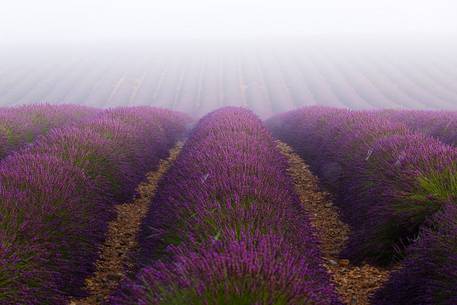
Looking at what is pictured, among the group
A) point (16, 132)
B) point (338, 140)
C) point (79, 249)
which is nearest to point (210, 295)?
point (79, 249)

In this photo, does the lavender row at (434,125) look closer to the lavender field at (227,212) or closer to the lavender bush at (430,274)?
the lavender field at (227,212)

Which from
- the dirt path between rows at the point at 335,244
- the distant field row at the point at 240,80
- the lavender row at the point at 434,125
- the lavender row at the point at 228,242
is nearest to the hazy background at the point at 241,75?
the distant field row at the point at 240,80

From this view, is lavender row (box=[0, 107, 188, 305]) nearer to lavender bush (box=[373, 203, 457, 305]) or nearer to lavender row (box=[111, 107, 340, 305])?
lavender row (box=[111, 107, 340, 305])

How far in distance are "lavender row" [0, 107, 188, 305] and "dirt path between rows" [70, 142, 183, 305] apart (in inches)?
3.9

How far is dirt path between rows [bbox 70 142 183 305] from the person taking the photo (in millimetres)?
3367

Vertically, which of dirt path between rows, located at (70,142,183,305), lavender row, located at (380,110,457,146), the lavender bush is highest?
the lavender bush

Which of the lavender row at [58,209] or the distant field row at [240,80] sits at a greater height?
the lavender row at [58,209]

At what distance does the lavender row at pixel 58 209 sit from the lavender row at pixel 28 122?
3.49 ft

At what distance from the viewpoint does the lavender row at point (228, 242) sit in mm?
2062

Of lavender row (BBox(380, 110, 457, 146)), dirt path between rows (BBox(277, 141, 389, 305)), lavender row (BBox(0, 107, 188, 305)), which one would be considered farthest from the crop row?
lavender row (BBox(0, 107, 188, 305))

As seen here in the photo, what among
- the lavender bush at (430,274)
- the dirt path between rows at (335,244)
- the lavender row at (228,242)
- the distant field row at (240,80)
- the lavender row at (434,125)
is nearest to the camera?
the lavender row at (228,242)

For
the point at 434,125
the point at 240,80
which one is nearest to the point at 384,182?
the point at 434,125

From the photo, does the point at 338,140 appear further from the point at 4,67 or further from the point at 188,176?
the point at 4,67

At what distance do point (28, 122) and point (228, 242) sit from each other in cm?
607
